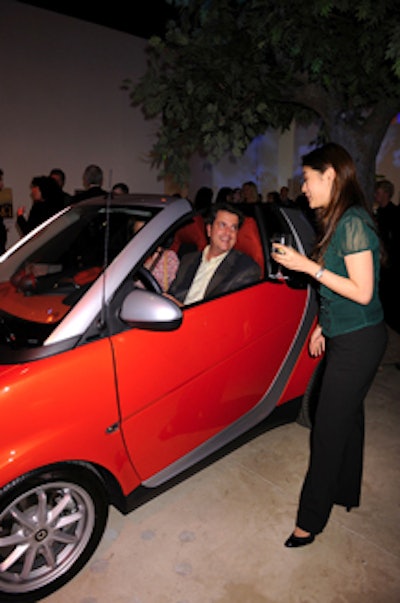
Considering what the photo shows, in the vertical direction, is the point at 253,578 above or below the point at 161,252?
below

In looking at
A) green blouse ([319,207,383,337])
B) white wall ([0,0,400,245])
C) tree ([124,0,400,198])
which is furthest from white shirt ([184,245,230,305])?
white wall ([0,0,400,245])

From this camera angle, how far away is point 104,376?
1.51m

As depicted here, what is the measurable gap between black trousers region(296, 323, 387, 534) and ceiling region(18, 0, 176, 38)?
7.25 m

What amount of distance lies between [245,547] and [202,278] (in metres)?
1.30

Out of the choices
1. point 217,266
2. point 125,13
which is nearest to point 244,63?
point 217,266

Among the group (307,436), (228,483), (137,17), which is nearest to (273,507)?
(228,483)

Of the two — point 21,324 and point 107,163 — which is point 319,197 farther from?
point 107,163

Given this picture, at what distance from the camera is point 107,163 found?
791cm

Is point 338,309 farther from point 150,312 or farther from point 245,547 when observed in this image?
point 245,547

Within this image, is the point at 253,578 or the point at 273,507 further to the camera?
the point at 273,507

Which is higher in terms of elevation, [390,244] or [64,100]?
[64,100]

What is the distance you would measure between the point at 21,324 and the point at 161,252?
42.7 inches

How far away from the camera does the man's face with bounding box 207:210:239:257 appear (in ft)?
7.85

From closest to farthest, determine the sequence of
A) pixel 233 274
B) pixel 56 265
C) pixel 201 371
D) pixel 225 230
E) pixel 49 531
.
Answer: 1. pixel 49 531
2. pixel 201 371
3. pixel 56 265
4. pixel 233 274
5. pixel 225 230
